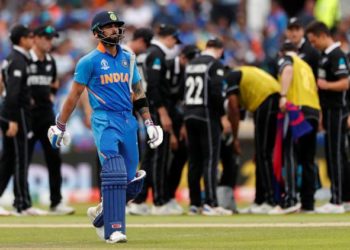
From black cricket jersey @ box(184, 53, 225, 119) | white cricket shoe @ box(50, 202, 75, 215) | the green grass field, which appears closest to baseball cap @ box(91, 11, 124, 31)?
the green grass field

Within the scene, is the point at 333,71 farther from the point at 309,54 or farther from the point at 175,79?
the point at 175,79

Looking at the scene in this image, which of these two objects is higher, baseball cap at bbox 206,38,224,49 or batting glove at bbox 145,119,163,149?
baseball cap at bbox 206,38,224,49

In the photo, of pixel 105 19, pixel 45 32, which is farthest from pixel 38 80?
pixel 105 19

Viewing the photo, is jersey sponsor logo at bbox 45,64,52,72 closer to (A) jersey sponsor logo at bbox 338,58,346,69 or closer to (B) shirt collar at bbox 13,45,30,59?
(B) shirt collar at bbox 13,45,30,59

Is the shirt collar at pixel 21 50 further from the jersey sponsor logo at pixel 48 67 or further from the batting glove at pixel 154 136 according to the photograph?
the batting glove at pixel 154 136

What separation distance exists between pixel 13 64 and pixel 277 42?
400 inches

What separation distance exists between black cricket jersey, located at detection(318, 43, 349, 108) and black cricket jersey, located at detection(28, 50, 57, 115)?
3.99 meters

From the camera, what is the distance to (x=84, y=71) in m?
11.9

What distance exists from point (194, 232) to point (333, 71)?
15.3 feet

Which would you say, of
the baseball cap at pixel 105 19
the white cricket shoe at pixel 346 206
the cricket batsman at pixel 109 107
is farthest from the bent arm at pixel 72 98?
the white cricket shoe at pixel 346 206

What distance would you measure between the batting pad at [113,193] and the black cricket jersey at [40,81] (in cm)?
575

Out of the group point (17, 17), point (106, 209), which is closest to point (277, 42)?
point (17, 17)

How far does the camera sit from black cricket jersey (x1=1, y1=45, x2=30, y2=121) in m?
16.7

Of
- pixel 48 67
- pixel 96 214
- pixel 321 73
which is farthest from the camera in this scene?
pixel 48 67
